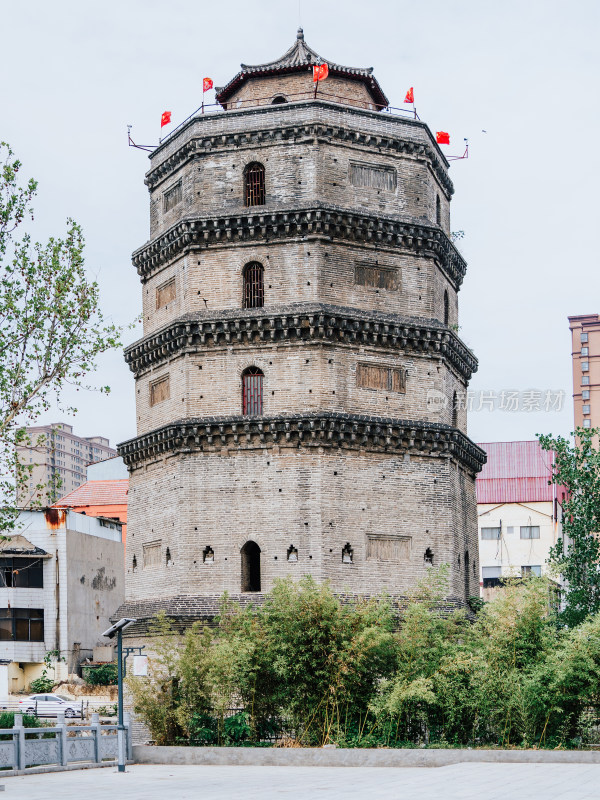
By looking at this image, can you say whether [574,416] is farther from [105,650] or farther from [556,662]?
[556,662]

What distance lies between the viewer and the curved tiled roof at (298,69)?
39.8m

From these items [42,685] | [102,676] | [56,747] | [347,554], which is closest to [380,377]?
[347,554]

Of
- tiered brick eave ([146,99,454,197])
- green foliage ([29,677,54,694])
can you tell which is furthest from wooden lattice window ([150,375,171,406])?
green foliage ([29,677,54,694])


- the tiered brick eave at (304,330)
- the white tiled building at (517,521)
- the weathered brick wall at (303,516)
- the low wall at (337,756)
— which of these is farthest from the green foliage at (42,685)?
the white tiled building at (517,521)

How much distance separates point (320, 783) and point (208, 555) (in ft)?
44.4

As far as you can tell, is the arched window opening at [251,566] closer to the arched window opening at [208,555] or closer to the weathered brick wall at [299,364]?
the weathered brick wall at [299,364]

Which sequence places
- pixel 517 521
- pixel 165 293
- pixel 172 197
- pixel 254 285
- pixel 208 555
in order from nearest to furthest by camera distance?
pixel 208 555 → pixel 254 285 → pixel 165 293 → pixel 172 197 → pixel 517 521

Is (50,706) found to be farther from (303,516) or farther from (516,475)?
(516,475)

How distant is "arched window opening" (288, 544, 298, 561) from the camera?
34.1 m

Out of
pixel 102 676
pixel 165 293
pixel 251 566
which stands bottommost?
pixel 102 676

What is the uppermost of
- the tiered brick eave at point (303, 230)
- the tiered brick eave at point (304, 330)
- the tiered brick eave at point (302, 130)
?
the tiered brick eave at point (302, 130)

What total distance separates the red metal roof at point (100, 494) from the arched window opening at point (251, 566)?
38.3m

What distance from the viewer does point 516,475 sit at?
80.2 metres

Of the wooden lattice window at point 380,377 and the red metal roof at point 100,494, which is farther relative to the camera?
the red metal roof at point 100,494
